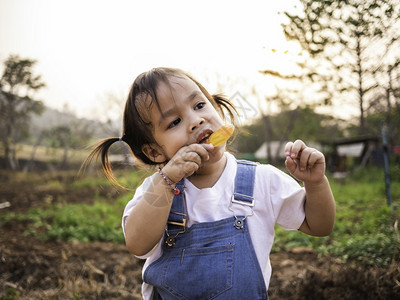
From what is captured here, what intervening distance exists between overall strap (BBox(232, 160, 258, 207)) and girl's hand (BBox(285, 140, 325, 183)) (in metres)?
0.21

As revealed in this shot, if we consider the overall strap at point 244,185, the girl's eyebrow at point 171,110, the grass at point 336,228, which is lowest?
the grass at point 336,228

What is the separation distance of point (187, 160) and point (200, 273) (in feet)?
1.44

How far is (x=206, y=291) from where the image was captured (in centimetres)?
126

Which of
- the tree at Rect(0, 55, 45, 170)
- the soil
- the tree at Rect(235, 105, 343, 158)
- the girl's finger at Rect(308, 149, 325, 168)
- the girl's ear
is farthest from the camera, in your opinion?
the tree at Rect(0, 55, 45, 170)

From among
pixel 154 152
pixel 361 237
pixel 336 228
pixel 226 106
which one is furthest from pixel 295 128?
pixel 154 152

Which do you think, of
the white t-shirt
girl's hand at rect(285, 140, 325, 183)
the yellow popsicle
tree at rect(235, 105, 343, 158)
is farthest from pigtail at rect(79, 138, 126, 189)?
girl's hand at rect(285, 140, 325, 183)

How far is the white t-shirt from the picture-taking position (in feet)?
4.51

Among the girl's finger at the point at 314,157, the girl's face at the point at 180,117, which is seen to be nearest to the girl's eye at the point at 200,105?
the girl's face at the point at 180,117

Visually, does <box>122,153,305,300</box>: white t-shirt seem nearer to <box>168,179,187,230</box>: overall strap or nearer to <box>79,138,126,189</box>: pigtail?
<box>168,179,187,230</box>: overall strap

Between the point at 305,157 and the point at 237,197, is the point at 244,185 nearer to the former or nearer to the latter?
the point at 237,197

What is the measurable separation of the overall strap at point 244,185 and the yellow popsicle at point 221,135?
9.2 inches

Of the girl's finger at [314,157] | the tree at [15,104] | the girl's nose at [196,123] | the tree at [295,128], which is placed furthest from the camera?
the tree at [15,104]

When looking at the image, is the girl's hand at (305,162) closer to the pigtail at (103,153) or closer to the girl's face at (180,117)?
the girl's face at (180,117)

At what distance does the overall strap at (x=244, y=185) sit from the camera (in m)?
1.39
